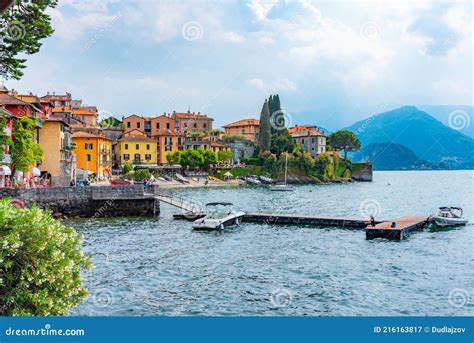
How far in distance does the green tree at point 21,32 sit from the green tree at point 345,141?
526 ft

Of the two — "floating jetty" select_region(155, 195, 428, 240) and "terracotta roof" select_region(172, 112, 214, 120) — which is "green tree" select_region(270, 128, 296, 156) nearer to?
"terracotta roof" select_region(172, 112, 214, 120)

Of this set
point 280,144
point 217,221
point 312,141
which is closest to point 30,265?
point 217,221

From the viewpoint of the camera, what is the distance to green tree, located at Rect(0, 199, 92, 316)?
12.0 metres

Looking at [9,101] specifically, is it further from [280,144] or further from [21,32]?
[280,144]

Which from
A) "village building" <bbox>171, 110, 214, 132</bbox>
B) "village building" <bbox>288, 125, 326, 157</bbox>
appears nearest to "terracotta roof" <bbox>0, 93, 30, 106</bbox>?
"village building" <bbox>171, 110, 214, 132</bbox>

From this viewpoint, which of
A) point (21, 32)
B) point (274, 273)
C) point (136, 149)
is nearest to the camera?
point (21, 32)

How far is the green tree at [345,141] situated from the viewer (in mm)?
176750

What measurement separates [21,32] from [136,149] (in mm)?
112593

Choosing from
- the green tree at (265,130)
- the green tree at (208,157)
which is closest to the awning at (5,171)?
the green tree at (208,157)

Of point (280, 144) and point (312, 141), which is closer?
point (280, 144)

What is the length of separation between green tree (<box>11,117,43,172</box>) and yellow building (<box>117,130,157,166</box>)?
74.5 meters

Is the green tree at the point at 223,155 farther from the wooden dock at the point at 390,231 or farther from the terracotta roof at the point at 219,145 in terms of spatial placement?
the wooden dock at the point at 390,231

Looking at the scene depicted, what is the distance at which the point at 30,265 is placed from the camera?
40.8 ft
